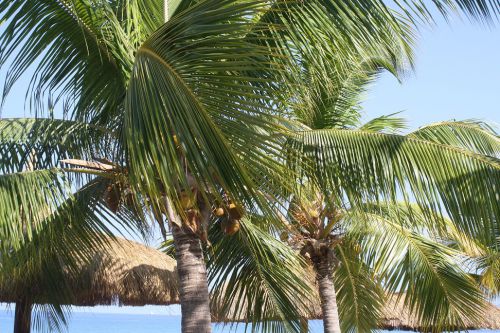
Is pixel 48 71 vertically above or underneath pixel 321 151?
above

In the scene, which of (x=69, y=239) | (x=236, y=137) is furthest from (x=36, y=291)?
(x=236, y=137)

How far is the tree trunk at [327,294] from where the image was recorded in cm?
875

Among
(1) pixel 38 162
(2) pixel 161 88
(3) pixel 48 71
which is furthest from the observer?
(1) pixel 38 162

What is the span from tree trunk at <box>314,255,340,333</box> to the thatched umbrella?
82.9 inches

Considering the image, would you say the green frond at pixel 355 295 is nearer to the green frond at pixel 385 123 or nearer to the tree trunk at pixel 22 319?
the green frond at pixel 385 123

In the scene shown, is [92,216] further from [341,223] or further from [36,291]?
[341,223]

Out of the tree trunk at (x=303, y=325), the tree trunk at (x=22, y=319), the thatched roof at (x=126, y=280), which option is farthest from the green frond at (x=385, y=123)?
the tree trunk at (x=22, y=319)

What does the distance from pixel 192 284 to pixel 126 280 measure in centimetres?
461

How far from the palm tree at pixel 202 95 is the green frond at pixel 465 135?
0.85 m

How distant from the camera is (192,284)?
204 inches

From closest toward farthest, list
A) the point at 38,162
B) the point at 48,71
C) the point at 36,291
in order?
the point at 48,71 < the point at 38,162 < the point at 36,291

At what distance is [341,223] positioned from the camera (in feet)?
29.4

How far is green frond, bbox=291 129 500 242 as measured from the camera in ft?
16.7

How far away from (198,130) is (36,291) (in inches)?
224
